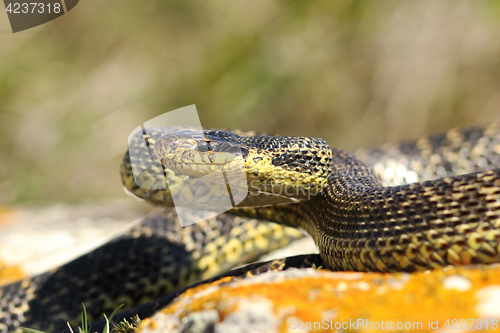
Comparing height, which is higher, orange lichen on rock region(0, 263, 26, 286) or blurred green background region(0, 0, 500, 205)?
blurred green background region(0, 0, 500, 205)

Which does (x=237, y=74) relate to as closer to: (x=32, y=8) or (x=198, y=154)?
(x=32, y=8)

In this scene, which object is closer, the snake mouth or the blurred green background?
the snake mouth

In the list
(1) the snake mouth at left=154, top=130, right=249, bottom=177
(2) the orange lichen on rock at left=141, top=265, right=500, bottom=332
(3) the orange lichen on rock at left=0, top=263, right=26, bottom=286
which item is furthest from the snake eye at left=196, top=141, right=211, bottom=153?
(3) the orange lichen on rock at left=0, top=263, right=26, bottom=286

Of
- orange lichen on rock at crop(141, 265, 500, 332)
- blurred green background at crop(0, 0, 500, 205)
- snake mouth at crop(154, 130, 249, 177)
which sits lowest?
orange lichen on rock at crop(141, 265, 500, 332)

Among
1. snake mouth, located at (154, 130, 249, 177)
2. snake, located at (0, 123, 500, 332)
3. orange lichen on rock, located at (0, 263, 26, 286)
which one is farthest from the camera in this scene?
orange lichen on rock, located at (0, 263, 26, 286)

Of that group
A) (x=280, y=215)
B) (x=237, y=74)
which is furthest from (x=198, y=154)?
(x=237, y=74)

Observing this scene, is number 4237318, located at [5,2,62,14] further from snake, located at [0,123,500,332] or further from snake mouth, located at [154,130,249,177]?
snake mouth, located at [154,130,249,177]

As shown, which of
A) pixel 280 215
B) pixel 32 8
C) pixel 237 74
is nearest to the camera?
pixel 280 215
